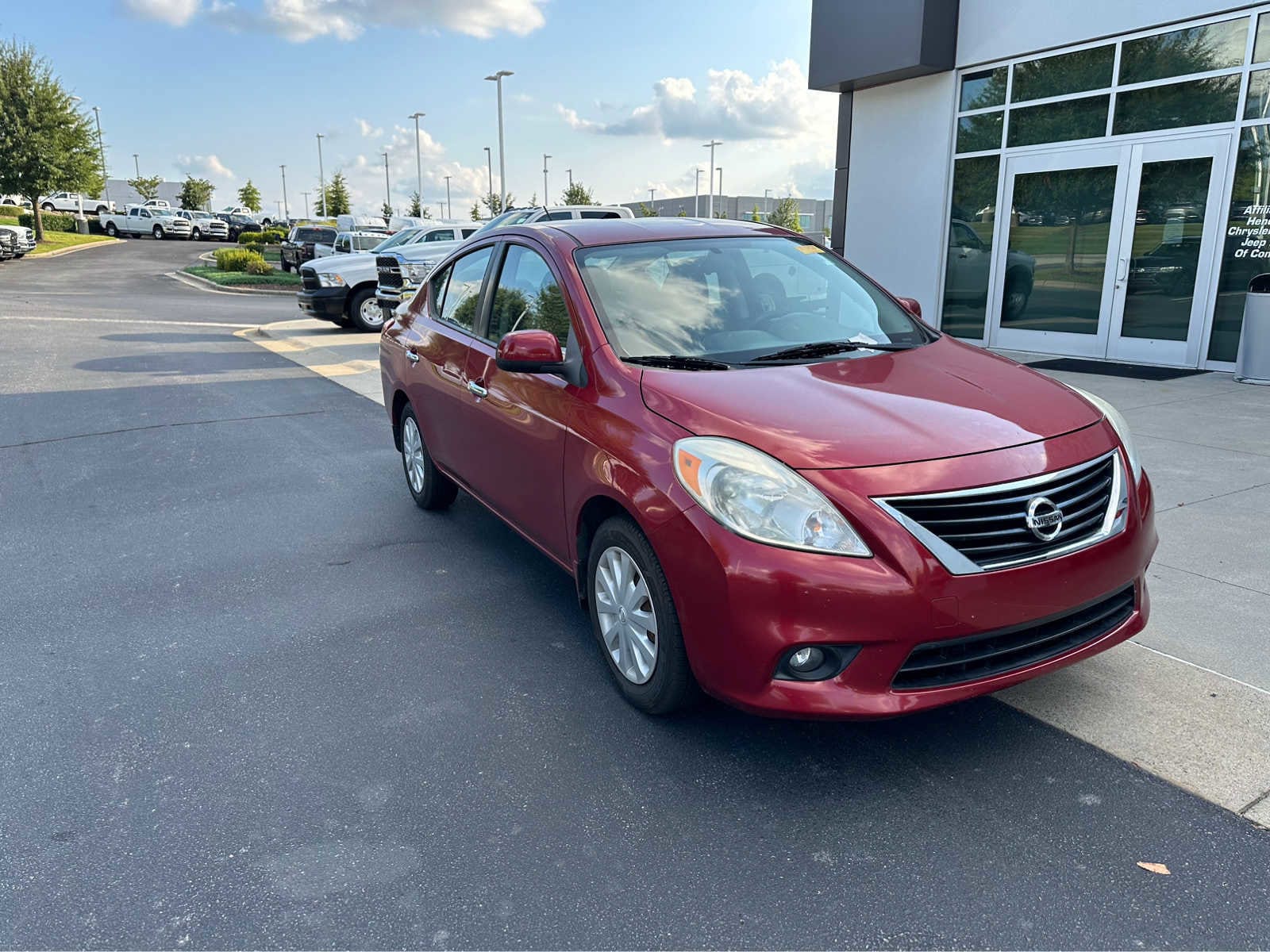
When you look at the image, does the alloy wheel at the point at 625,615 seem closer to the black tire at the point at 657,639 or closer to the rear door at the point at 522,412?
the black tire at the point at 657,639

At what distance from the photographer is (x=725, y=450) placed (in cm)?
293

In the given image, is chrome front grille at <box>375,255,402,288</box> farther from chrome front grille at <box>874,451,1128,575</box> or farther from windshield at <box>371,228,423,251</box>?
chrome front grille at <box>874,451,1128,575</box>

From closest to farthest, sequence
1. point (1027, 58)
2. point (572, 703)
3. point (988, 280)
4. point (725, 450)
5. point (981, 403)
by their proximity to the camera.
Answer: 1. point (725, 450)
2. point (981, 403)
3. point (572, 703)
4. point (1027, 58)
5. point (988, 280)

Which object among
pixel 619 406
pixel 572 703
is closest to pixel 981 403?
pixel 619 406

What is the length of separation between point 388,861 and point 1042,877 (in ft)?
5.79

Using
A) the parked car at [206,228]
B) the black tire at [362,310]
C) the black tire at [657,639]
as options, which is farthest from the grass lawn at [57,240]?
the black tire at [657,639]

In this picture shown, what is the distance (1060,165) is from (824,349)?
9821 millimetres

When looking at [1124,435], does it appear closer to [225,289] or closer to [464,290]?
[464,290]

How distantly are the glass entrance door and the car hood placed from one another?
8.49 meters

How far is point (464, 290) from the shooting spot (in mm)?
5141

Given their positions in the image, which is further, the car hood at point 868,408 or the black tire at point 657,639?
the black tire at point 657,639

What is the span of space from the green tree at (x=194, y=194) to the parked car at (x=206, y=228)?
28.7 m

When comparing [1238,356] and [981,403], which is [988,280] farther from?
[981,403]

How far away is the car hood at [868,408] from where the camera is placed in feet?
9.50
